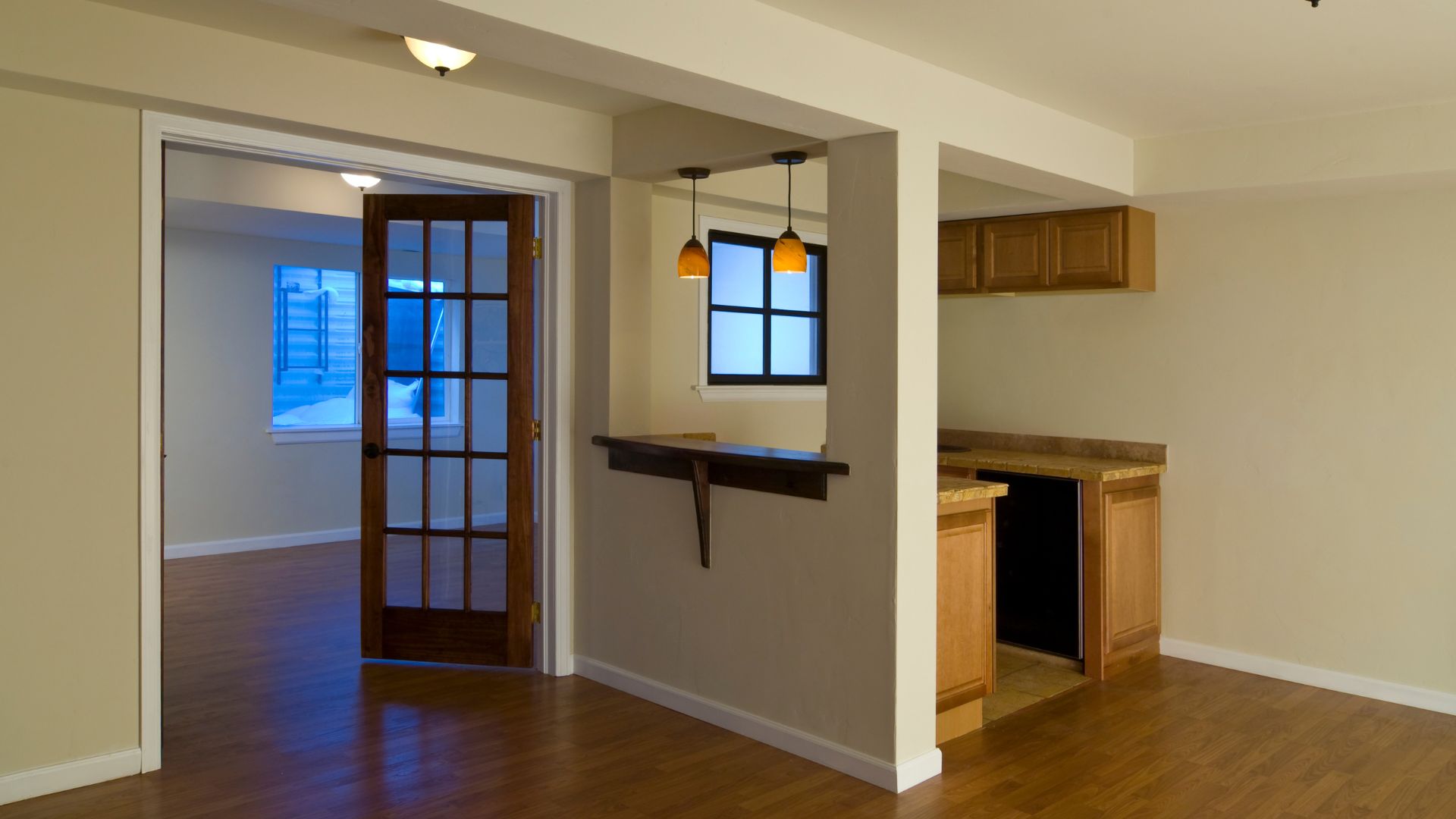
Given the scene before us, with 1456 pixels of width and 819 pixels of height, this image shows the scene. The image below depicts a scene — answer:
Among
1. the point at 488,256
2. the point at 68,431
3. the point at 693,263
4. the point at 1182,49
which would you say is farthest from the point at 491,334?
the point at 1182,49

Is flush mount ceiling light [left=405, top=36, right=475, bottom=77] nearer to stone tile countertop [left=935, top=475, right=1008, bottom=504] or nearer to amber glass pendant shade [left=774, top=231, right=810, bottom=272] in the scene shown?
amber glass pendant shade [left=774, top=231, right=810, bottom=272]

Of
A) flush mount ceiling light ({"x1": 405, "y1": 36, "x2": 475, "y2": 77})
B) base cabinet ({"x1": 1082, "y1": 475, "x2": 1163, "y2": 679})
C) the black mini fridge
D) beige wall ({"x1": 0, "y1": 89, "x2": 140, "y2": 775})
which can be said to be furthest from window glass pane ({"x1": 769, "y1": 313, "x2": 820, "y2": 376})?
beige wall ({"x1": 0, "y1": 89, "x2": 140, "y2": 775})

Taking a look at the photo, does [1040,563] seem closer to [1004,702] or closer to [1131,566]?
[1131,566]

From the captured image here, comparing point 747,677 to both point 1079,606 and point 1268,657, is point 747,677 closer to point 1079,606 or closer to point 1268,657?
point 1079,606

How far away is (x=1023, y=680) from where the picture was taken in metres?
4.48

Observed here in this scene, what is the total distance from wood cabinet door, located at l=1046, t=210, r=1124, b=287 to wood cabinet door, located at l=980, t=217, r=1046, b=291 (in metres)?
0.05

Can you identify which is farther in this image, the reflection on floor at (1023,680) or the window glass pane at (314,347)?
the window glass pane at (314,347)

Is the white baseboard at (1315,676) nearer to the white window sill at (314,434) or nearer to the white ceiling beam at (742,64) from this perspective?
the white ceiling beam at (742,64)

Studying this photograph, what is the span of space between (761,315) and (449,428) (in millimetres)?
1842

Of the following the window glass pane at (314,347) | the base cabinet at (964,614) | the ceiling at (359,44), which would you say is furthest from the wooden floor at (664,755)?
the window glass pane at (314,347)

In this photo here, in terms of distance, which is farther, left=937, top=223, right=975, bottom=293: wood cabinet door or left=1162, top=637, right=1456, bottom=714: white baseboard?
left=937, top=223, right=975, bottom=293: wood cabinet door

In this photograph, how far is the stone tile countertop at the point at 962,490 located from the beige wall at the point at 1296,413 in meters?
1.45

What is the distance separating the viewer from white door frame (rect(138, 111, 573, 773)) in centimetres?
331

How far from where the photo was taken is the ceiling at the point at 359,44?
9.78ft
